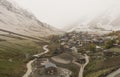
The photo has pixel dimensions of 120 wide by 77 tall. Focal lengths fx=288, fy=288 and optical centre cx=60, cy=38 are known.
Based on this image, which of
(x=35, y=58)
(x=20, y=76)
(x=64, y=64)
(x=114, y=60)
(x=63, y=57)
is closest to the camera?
(x=20, y=76)

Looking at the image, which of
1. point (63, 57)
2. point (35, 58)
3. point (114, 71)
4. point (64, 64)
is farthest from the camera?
point (35, 58)

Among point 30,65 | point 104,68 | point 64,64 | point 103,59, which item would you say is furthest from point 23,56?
point 104,68

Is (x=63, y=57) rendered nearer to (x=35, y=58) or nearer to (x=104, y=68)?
(x=35, y=58)

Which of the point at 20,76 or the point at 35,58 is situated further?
the point at 35,58

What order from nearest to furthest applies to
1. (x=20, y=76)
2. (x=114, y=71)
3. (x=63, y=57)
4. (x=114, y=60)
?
(x=114, y=71)
(x=20, y=76)
(x=114, y=60)
(x=63, y=57)

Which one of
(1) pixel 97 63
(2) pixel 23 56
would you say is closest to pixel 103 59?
(1) pixel 97 63

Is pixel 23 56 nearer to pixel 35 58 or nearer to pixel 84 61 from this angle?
pixel 35 58

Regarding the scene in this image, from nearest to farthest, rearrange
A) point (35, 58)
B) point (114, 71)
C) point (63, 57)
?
point (114, 71), point (63, 57), point (35, 58)

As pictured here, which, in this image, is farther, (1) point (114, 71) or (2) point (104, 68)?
(2) point (104, 68)
